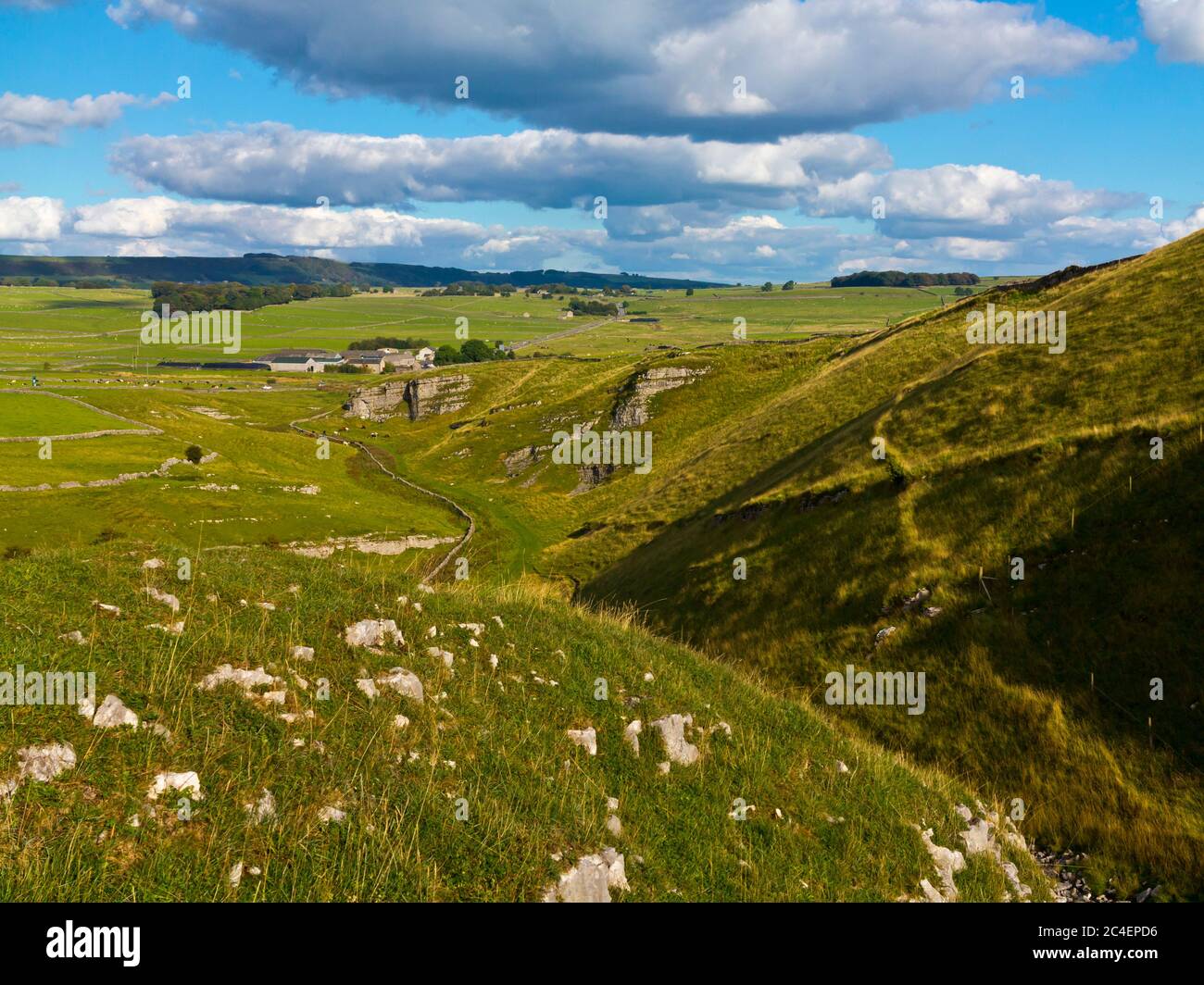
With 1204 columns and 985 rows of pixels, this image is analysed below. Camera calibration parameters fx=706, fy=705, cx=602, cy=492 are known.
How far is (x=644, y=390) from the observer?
13312 cm

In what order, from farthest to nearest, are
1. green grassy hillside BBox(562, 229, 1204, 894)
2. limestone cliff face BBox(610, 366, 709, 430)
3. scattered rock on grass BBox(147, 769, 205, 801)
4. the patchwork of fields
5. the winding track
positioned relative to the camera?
limestone cliff face BBox(610, 366, 709, 430) → the winding track → green grassy hillside BBox(562, 229, 1204, 894) → the patchwork of fields → scattered rock on grass BBox(147, 769, 205, 801)

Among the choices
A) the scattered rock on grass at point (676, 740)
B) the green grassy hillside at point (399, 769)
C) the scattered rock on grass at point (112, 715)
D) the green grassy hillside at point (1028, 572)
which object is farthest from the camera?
the green grassy hillside at point (1028, 572)

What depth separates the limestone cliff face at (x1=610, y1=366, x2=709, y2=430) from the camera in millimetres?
128250

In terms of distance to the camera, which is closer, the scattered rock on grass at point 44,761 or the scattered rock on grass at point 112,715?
the scattered rock on grass at point 44,761

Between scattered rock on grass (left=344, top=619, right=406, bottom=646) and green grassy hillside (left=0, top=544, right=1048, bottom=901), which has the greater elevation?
scattered rock on grass (left=344, top=619, right=406, bottom=646)

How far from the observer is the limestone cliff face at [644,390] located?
421ft

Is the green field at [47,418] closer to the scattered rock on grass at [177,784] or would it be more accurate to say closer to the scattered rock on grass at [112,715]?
the scattered rock on grass at [112,715]

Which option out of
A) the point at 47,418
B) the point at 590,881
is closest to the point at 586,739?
the point at 590,881

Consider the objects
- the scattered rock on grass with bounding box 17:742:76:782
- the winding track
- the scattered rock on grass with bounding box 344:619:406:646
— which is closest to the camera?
the scattered rock on grass with bounding box 17:742:76:782

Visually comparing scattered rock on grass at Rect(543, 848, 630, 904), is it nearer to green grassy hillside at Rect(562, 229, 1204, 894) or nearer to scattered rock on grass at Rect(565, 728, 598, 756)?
scattered rock on grass at Rect(565, 728, 598, 756)

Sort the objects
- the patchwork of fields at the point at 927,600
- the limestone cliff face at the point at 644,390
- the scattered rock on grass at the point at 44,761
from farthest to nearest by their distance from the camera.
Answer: the limestone cliff face at the point at 644,390
the patchwork of fields at the point at 927,600
the scattered rock on grass at the point at 44,761

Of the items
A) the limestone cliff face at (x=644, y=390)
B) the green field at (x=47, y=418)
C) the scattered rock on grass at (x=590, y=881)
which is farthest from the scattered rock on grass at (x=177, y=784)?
the green field at (x=47, y=418)

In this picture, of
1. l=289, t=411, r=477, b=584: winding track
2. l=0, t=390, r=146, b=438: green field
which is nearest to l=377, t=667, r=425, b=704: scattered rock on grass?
l=289, t=411, r=477, b=584: winding track
